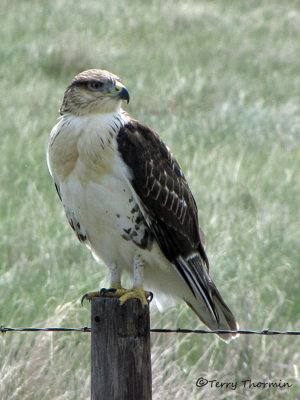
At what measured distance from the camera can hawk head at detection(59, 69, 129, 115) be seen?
420cm

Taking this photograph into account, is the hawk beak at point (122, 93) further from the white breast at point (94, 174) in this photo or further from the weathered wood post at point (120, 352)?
the weathered wood post at point (120, 352)

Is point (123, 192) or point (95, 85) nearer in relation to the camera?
point (123, 192)

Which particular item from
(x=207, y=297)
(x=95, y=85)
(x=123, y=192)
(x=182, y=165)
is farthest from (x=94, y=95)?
(x=182, y=165)

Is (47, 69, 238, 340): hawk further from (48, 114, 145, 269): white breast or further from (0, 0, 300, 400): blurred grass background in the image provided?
(0, 0, 300, 400): blurred grass background

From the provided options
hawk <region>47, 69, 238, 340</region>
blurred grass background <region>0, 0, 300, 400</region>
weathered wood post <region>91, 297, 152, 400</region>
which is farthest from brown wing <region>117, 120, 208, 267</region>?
weathered wood post <region>91, 297, 152, 400</region>

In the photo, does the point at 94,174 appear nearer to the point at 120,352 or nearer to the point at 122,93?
the point at 122,93

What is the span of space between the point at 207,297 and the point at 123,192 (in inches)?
28.7

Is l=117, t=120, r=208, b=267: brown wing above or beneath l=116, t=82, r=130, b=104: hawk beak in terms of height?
beneath

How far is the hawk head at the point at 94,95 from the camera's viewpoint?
420 cm

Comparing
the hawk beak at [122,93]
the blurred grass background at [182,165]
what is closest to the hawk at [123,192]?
the hawk beak at [122,93]

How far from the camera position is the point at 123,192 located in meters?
4.09

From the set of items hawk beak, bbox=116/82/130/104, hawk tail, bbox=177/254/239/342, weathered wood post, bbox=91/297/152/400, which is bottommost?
weathered wood post, bbox=91/297/152/400

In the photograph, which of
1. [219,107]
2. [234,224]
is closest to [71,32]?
[219,107]

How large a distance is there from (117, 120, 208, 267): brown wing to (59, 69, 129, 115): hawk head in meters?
0.15
